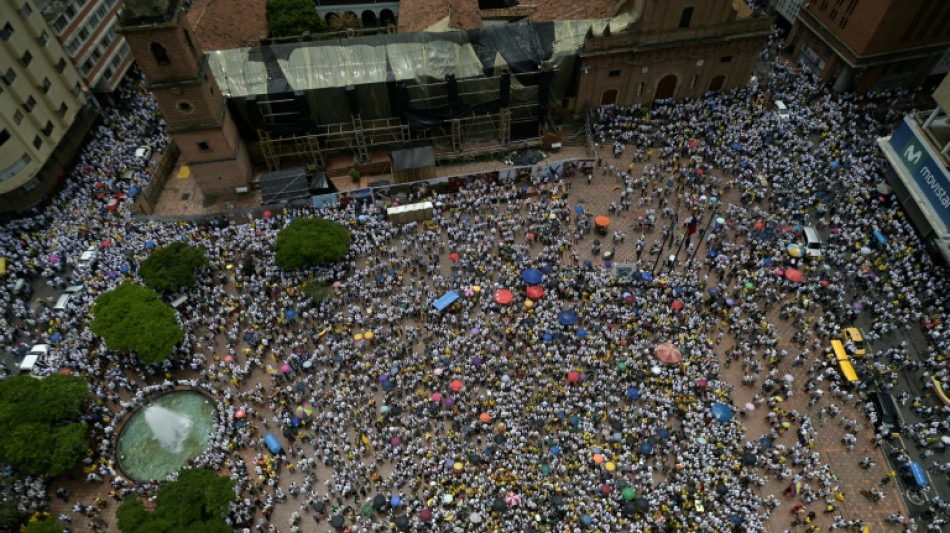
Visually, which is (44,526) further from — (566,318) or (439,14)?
(439,14)

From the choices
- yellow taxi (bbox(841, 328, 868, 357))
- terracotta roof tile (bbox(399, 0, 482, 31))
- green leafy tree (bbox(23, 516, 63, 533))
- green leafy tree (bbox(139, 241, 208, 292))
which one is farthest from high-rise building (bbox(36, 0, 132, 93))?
yellow taxi (bbox(841, 328, 868, 357))

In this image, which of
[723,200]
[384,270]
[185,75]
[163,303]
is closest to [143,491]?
[163,303]

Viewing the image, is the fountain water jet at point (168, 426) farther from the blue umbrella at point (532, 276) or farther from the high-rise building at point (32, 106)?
the blue umbrella at point (532, 276)

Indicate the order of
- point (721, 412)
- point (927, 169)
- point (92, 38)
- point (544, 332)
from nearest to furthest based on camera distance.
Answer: point (721, 412), point (544, 332), point (927, 169), point (92, 38)

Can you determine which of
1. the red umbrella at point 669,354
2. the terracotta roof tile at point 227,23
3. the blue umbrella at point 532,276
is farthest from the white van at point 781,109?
the terracotta roof tile at point 227,23

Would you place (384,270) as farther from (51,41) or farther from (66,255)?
(51,41)

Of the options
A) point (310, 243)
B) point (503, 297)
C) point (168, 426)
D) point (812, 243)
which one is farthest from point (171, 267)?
point (812, 243)
